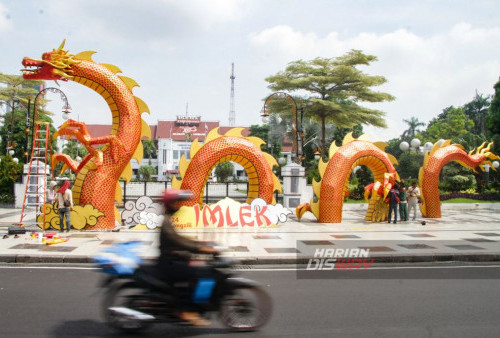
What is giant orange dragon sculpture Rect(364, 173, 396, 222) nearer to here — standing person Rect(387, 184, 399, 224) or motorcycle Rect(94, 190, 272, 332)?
standing person Rect(387, 184, 399, 224)

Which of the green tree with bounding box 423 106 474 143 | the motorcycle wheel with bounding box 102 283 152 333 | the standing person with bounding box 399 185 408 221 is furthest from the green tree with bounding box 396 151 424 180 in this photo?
the motorcycle wheel with bounding box 102 283 152 333

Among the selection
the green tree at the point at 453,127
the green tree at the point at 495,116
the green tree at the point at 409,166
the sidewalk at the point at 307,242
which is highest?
the green tree at the point at 453,127

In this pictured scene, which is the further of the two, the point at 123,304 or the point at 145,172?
the point at 145,172

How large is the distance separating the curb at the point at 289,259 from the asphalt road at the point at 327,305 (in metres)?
0.74

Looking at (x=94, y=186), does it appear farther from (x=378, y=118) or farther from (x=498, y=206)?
(x=378, y=118)

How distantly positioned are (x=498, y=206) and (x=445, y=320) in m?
25.5

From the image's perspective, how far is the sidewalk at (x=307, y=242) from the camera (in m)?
10.1

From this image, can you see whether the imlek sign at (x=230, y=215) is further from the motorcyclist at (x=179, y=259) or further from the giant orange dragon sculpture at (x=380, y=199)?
the motorcyclist at (x=179, y=259)

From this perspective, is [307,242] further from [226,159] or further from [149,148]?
[149,148]

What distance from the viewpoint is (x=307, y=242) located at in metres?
12.4

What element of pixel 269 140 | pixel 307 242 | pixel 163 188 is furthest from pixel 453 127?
pixel 307 242
